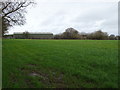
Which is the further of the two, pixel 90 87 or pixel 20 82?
pixel 20 82

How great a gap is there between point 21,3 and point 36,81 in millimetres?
12722

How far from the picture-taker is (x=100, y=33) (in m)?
49.8

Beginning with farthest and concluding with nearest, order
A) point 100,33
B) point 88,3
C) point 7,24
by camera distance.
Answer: point 100,33 → point 7,24 → point 88,3

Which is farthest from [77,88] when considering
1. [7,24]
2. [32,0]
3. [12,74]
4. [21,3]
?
[7,24]

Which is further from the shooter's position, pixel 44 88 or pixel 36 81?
pixel 36 81

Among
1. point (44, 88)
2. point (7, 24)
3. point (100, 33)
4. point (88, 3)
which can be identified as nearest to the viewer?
point (44, 88)

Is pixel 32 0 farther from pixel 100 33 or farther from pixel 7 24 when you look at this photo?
pixel 100 33

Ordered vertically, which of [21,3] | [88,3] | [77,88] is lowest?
[77,88]

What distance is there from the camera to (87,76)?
2.88 metres

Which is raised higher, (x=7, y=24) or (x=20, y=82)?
(x=7, y=24)

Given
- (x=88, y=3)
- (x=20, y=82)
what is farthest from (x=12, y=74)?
(x=88, y=3)

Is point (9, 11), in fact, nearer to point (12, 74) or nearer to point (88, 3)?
point (88, 3)

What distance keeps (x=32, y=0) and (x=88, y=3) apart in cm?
844

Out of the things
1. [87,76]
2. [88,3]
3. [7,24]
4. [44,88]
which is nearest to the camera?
[44,88]
